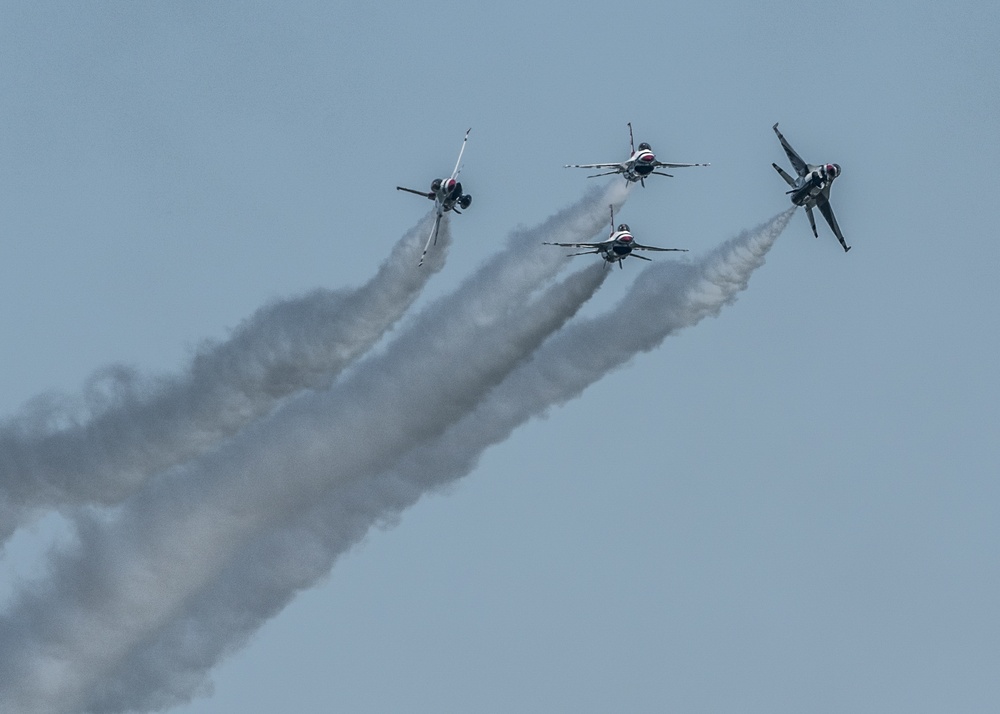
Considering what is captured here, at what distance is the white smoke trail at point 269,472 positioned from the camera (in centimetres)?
9738

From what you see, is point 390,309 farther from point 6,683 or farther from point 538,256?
point 6,683

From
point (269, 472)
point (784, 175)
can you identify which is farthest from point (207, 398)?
point (784, 175)

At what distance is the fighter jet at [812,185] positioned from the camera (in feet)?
330

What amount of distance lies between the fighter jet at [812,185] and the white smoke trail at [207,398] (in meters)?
17.0

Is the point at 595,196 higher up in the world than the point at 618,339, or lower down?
higher up

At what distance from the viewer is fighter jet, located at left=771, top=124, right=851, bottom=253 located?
3957 inches

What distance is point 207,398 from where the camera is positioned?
4006 inches

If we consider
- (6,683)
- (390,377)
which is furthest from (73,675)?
(390,377)

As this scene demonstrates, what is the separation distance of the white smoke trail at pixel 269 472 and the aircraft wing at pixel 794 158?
27.8 feet

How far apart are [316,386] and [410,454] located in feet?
19.8

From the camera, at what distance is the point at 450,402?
3999 inches

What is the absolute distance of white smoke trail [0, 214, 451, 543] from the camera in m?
99.1

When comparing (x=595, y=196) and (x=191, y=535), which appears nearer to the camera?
(x=191, y=535)

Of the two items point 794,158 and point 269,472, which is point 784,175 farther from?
point 269,472
